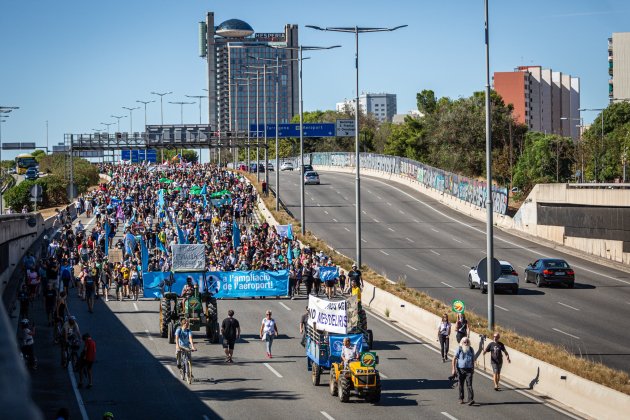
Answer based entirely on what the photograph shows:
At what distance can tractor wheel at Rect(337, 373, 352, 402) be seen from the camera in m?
20.6

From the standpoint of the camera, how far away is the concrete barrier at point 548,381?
1844 cm

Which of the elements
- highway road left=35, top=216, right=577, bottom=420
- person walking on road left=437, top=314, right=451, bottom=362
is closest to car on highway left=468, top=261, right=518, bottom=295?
highway road left=35, top=216, right=577, bottom=420

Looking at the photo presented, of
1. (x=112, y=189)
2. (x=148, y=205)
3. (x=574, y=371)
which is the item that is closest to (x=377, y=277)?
(x=574, y=371)

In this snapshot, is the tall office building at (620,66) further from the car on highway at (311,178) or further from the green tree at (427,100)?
the car on highway at (311,178)

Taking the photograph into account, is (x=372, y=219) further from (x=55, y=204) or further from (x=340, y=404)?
(x=340, y=404)

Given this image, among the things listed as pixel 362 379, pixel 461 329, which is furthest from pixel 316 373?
pixel 461 329

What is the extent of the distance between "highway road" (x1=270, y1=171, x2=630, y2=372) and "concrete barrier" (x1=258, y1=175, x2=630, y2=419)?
3786mm

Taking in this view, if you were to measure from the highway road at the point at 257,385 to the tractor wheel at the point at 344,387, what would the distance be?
0.21 metres

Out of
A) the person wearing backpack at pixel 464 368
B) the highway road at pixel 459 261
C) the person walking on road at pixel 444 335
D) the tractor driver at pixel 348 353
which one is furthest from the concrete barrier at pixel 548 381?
the tractor driver at pixel 348 353

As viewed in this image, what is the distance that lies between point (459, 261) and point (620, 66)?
360 feet

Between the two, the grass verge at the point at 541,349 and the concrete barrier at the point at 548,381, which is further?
the grass verge at the point at 541,349

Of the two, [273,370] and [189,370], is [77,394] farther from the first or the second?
[273,370]

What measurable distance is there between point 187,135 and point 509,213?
3202 cm

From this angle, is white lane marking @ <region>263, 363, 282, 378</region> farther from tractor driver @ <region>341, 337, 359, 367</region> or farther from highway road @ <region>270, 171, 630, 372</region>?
highway road @ <region>270, 171, 630, 372</region>
